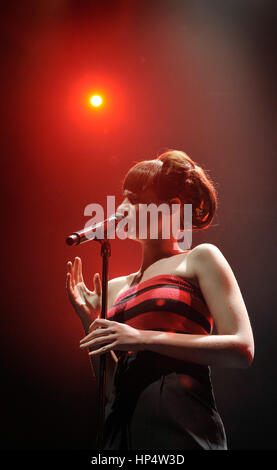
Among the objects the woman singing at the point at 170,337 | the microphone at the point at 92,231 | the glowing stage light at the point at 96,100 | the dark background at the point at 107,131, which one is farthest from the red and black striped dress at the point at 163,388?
the glowing stage light at the point at 96,100

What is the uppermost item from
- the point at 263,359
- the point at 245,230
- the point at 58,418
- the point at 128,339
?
the point at 245,230

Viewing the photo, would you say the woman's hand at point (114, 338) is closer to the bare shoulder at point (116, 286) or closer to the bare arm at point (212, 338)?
the bare arm at point (212, 338)

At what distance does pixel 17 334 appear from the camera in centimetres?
201

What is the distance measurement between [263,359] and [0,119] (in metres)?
1.98

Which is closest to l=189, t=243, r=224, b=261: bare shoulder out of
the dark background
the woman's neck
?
the woman's neck

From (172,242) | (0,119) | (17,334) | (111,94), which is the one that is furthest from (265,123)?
(17,334)

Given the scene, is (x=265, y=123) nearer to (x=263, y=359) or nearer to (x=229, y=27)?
(x=229, y=27)

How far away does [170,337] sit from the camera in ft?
3.18

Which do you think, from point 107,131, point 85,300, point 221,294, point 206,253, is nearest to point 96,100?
point 107,131

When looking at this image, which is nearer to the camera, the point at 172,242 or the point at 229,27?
the point at 172,242

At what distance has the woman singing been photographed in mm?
940

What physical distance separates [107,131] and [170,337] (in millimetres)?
1561

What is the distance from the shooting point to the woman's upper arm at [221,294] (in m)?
0.95

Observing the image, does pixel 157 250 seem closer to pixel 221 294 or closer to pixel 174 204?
pixel 174 204
